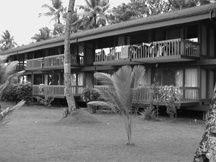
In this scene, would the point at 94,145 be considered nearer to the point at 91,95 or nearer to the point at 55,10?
the point at 91,95

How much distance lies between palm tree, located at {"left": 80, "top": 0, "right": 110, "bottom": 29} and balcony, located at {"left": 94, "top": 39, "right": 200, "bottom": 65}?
81.0 ft

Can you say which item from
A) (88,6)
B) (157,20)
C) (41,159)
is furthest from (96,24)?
(41,159)

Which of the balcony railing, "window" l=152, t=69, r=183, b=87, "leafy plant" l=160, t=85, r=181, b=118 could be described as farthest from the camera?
the balcony railing

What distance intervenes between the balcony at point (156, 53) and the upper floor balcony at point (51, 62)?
4.01m

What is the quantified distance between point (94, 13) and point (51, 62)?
21.6m

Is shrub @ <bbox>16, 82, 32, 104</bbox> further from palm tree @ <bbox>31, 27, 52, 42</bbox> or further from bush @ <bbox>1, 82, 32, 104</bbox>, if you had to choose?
palm tree @ <bbox>31, 27, 52, 42</bbox>

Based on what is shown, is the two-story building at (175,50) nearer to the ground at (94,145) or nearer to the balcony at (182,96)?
the balcony at (182,96)

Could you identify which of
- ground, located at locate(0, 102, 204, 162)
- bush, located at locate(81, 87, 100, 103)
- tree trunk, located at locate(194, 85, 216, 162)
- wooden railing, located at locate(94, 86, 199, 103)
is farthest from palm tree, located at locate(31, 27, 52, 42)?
tree trunk, located at locate(194, 85, 216, 162)

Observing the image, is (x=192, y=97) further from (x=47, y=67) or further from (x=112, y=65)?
→ (x=47, y=67)

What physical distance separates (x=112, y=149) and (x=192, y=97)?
10270 millimetres

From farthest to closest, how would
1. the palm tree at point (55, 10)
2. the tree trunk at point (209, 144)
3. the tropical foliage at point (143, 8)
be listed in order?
the palm tree at point (55, 10)
the tropical foliage at point (143, 8)
the tree trunk at point (209, 144)

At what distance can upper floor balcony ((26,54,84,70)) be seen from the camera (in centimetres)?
2536

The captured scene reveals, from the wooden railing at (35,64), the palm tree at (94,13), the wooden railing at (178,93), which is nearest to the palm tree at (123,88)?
the wooden railing at (178,93)

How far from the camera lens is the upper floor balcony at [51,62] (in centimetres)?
2536
